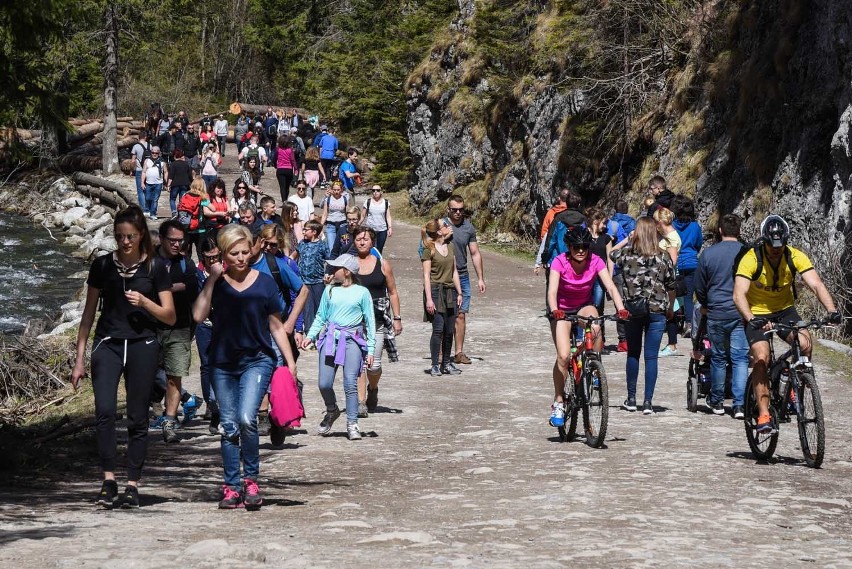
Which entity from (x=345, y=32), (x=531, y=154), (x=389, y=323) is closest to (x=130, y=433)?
(x=389, y=323)

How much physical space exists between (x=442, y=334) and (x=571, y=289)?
175 inches

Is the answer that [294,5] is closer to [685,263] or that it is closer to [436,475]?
[685,263]

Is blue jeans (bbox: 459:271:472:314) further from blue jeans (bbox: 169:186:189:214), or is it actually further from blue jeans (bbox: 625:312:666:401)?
blue jeans (bbox: 169:186:189:214)

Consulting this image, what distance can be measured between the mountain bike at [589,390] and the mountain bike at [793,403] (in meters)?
1.18

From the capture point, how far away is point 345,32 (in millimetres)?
53688

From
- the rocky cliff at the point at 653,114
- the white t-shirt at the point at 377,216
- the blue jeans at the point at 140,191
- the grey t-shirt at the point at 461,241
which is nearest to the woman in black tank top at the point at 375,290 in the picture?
the grey t-shirt at the point at 461,241

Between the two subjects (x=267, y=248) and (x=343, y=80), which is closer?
(x=267, y=248)

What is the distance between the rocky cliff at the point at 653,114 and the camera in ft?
65.6

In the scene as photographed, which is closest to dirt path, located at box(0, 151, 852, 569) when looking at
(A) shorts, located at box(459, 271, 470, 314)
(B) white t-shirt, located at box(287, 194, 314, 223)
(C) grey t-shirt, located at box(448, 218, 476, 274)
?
(A) shorts, located at box(459, 271, 470, 314)

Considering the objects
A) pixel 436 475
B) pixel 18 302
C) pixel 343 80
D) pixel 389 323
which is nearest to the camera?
pixel 436 475

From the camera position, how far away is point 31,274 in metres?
30.5

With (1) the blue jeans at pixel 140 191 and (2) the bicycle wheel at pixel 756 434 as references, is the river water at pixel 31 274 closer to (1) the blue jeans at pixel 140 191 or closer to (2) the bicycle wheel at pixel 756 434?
(1) the blue jeans at pixel 140 191

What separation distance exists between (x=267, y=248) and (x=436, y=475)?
3089 mm

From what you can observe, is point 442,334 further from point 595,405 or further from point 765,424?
point 765,424
